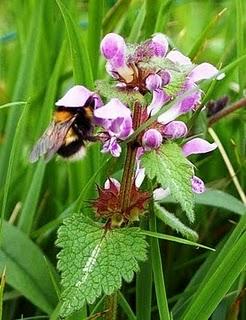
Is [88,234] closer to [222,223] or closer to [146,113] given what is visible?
[146,113]

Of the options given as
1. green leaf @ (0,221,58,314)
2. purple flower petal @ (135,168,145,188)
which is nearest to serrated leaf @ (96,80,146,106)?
purple flower petal @ (135,168,145,188)

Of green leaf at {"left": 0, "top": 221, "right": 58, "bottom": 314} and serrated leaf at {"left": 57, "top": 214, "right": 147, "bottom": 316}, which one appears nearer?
serrated leaf at {"left": 57, "top": 214, "right": 147, "bottom": 316}

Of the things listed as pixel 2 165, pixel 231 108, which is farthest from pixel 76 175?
pixel 231 108

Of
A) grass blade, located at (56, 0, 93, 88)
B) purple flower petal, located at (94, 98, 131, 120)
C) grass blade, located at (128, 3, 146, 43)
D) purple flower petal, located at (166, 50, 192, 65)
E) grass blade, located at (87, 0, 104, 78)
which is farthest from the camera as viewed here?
grass blade, located at (128, 3, 146, 43)

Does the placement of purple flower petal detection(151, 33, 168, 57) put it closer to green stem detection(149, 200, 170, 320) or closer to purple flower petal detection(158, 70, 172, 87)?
purple flower petal detection(158, 70, 172, 87)

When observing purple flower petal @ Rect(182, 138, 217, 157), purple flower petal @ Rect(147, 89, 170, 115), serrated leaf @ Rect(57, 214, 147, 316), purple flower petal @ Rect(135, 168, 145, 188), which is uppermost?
A: purple flower petal @ Rect(147, 89, 170, 115)

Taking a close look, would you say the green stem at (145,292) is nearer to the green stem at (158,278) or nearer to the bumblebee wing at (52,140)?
the green stem at (158,278)

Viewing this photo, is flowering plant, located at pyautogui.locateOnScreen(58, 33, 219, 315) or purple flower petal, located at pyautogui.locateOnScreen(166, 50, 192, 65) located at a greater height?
purple flower petal, located at pyautogui.locateOnScreen(166, 50, 192, 65)

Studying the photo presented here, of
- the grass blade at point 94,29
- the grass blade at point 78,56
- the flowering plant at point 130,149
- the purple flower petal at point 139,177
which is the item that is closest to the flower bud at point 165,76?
the flowering plant at point 130,149

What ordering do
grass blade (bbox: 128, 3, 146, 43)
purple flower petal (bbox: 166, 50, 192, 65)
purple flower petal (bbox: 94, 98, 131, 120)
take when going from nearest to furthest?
purple flower petal (bbox: 94, 98, 131, 120)
purple flower petal (bbox: 166, 50, 192, 65)
grass blade (bbox: 128, 3, 146, 43)
